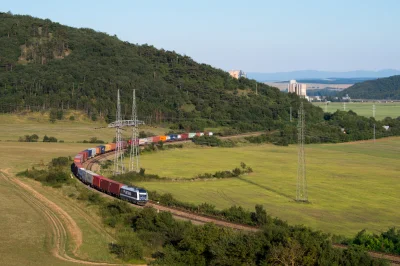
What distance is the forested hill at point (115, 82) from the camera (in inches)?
5217

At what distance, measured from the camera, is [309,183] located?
6556cm

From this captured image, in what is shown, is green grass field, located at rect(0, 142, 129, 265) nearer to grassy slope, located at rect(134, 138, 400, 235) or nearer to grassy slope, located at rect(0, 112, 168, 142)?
grassy slope, located at rect(134, 138, 400, 235)

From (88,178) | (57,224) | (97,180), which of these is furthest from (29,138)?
(57,224)

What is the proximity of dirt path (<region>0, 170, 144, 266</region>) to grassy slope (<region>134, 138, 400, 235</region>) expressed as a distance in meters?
11.4

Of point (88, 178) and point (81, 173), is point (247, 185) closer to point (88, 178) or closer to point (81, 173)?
point (88, 178)

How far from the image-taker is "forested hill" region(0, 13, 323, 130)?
435 ft

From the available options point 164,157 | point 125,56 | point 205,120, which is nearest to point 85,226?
point 164,157

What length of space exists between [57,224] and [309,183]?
30.5 metres

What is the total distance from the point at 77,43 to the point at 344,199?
11559 cm

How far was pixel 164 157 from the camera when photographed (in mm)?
86812

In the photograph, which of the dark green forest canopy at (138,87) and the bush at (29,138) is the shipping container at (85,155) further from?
the dark green forest canopy at (138,87)

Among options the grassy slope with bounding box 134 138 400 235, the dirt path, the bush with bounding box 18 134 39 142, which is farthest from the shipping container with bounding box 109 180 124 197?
the bush with bounding box 18 134 39 142

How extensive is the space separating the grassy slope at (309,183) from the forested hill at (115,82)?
122 feet

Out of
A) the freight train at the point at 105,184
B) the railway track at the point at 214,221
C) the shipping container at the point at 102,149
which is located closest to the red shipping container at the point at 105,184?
the freight train at the point at 105,184
